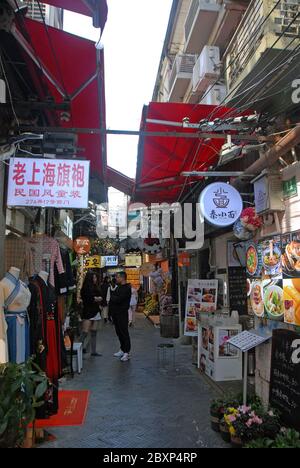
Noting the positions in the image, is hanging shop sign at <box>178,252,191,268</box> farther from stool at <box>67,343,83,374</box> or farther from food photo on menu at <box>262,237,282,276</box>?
food photo on menu at <box>262,237,282,276</box>

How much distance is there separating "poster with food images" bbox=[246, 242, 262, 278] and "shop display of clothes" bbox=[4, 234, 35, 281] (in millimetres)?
3565

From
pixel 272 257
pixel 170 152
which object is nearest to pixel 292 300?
pixel 272 257

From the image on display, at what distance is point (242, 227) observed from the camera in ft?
21.6

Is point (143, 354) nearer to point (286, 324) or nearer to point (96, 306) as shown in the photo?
point (96, 306)

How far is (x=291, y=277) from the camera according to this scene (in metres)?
5.02

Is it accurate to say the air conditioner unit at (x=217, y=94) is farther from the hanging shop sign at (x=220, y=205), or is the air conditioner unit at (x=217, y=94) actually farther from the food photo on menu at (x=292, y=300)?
the food photo on menu at (x=292, y=300)

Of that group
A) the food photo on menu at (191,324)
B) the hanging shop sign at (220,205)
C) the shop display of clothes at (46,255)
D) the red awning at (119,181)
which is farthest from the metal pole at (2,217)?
the food photo on menu at (191,324)

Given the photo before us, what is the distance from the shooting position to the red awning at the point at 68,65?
17.4ft

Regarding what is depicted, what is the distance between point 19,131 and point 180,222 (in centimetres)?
763

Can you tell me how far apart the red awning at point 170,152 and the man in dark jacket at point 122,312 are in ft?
8.63

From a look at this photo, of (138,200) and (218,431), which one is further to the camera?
(138,200)

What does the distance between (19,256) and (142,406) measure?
3204mm

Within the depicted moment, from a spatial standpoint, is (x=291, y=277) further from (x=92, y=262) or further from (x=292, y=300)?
(x=92, y=262)
